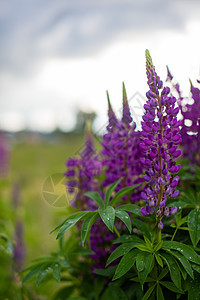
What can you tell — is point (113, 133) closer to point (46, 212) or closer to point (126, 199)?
point (126, 199)

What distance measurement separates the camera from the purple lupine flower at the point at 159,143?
3.84 feet

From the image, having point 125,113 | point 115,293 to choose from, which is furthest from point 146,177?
point 115,293

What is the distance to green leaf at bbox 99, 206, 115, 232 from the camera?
3.61 ft

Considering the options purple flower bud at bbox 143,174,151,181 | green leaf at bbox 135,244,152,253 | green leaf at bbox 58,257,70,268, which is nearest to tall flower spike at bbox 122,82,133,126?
purple flower bud at bbox 143,174,151,181

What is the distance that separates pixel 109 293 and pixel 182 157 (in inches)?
33.4

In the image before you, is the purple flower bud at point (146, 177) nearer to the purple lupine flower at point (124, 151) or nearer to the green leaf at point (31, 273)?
the purple lupine flower at point (124, 151)

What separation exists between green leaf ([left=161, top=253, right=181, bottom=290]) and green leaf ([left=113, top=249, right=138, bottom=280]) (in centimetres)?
10

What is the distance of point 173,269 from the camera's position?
1.10m

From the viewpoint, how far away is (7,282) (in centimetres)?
223

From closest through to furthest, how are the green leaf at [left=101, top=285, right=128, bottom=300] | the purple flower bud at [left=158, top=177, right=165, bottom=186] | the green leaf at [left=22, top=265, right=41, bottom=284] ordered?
the purple flower bud at [left=158, top=177, right=165, bottom=186], the green leaf at [left=101, top=285, right=128, bottom=300], the green leaf at [left=22, top=265, right=41, bottom=284]

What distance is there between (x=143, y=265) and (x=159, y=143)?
0.42 m

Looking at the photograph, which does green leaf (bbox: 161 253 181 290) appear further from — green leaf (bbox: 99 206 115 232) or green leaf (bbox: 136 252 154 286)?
green leaf (bbox: 99 206 115 232)

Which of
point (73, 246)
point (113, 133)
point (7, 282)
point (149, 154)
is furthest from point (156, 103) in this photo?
point (7, 282)

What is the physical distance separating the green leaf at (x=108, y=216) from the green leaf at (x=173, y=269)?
209 millimetres
